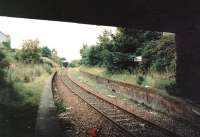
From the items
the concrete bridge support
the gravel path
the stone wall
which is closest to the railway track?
the stone wall

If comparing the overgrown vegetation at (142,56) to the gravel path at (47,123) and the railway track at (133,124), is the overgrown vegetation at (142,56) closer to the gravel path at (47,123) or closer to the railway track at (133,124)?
the railway track at (133,124)

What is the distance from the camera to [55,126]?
1073 centimetres

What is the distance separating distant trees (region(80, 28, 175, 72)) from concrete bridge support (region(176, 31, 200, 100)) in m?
4.98

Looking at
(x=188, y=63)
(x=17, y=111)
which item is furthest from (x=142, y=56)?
(x=17, y=111)

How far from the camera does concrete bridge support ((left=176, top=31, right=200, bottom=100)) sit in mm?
15320

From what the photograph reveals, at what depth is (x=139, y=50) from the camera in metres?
26.8

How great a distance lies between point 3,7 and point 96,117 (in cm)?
534

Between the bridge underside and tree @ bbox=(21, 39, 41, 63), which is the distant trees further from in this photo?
tree @ bbox=(21, 39, 41, 63)

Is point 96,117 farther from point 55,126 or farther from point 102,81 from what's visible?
point 102,81

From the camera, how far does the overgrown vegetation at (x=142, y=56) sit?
2111 cm

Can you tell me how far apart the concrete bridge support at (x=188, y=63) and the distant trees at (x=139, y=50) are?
498cm

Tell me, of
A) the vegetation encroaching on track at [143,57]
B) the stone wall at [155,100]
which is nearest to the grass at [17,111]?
the stone wall at [155,100]

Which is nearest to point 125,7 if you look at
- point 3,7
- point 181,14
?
point 181,14

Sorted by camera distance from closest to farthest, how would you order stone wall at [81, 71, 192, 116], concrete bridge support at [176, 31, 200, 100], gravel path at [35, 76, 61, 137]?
gravel path at [35, 76, 61, 137] < stone wall at [81, 71, 192, 116] < concrete bridge support at [176, 31, 200, 100]
